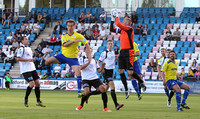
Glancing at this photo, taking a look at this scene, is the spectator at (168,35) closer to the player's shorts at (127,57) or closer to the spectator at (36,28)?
the spectator at (36,28)

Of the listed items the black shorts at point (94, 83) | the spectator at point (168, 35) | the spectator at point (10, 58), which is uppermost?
the spectator at point (168, 35)

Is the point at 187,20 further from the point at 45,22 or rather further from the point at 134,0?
the point at 45,22

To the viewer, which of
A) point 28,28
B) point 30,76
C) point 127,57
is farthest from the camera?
point 28,28

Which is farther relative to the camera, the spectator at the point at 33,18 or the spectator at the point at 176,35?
the spectator at the point at 33,18

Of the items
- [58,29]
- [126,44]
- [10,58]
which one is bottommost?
[10,58]

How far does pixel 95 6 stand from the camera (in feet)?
139

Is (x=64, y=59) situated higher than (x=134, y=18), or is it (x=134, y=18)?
(x=134, y=18)

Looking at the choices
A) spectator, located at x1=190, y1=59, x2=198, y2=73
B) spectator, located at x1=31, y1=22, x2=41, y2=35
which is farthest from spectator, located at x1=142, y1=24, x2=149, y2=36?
spectator, located at x1=31, y1=22, x2=41, y2=35

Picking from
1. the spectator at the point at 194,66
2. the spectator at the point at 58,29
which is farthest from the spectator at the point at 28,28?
the spectator at the point at 194,66

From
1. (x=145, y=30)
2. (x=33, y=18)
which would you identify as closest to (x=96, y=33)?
(x=145, y=30)

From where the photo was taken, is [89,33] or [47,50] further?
[89,33]

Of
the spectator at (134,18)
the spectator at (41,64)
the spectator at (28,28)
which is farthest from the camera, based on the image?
the spectator at (28,28)

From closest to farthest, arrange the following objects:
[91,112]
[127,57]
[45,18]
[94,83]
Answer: [91,112] < [94,83] < [127,57] < [45,18]

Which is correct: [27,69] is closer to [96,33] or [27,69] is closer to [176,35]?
[176,35]
